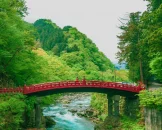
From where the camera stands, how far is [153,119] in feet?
122

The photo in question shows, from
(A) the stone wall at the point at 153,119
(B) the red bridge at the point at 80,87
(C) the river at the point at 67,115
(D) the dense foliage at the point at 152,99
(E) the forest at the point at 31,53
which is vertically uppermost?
(E) the forest at the point at 31,53

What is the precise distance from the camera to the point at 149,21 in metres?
43.9

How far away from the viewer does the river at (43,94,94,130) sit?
5219 centimetres

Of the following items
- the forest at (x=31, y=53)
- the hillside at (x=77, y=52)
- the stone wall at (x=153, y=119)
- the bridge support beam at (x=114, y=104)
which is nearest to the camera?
the stone wall at (x=153, y=119)

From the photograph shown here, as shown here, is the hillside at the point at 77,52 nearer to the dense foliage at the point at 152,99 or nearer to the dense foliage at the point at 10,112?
the dense foliage at the point at 152,99

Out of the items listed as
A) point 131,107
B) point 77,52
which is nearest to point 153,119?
point 131,107

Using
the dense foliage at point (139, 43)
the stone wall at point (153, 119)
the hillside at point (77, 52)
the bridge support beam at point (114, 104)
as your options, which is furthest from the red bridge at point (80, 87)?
the hillside at point (77, 52)

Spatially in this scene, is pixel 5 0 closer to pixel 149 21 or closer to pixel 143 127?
pixel 149 21

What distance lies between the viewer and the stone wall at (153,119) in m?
36.4

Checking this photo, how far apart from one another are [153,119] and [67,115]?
89.5 ft

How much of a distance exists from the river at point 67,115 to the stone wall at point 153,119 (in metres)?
14.3

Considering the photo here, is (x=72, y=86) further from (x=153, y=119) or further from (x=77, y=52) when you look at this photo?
(x=77, y=52)

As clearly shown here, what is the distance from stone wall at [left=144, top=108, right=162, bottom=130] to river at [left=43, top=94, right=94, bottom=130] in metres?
14.3

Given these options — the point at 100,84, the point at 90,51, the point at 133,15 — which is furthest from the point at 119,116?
the point at 90,51
